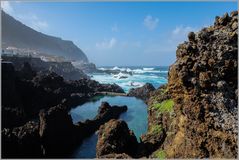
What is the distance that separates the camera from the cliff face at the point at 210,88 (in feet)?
24.0

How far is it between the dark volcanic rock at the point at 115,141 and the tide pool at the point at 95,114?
16.3ft

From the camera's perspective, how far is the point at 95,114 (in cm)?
3256

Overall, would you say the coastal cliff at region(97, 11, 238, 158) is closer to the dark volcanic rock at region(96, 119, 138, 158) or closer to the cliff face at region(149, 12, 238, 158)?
the cliff face at region(149, 12, 238, 158)

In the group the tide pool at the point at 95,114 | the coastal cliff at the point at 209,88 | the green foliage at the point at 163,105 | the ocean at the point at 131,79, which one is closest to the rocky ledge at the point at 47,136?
the tide pool at the point at 95,114

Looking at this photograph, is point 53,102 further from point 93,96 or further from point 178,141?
point 178,141

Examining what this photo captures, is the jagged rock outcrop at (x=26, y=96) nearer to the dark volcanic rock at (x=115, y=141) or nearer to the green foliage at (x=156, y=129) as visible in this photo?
the dark volcanic rock at (x=115, y=141)

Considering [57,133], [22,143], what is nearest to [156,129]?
[22,143]

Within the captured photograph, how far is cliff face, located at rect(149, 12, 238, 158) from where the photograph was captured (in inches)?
287

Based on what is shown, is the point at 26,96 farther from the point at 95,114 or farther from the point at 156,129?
the point at 156,129

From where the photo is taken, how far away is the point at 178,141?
915 cm

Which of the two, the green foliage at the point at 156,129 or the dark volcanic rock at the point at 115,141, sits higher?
the green foliage at the point at 156,129

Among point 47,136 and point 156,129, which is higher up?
point 156,129

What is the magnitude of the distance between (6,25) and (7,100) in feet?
465

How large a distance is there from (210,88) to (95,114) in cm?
2553
